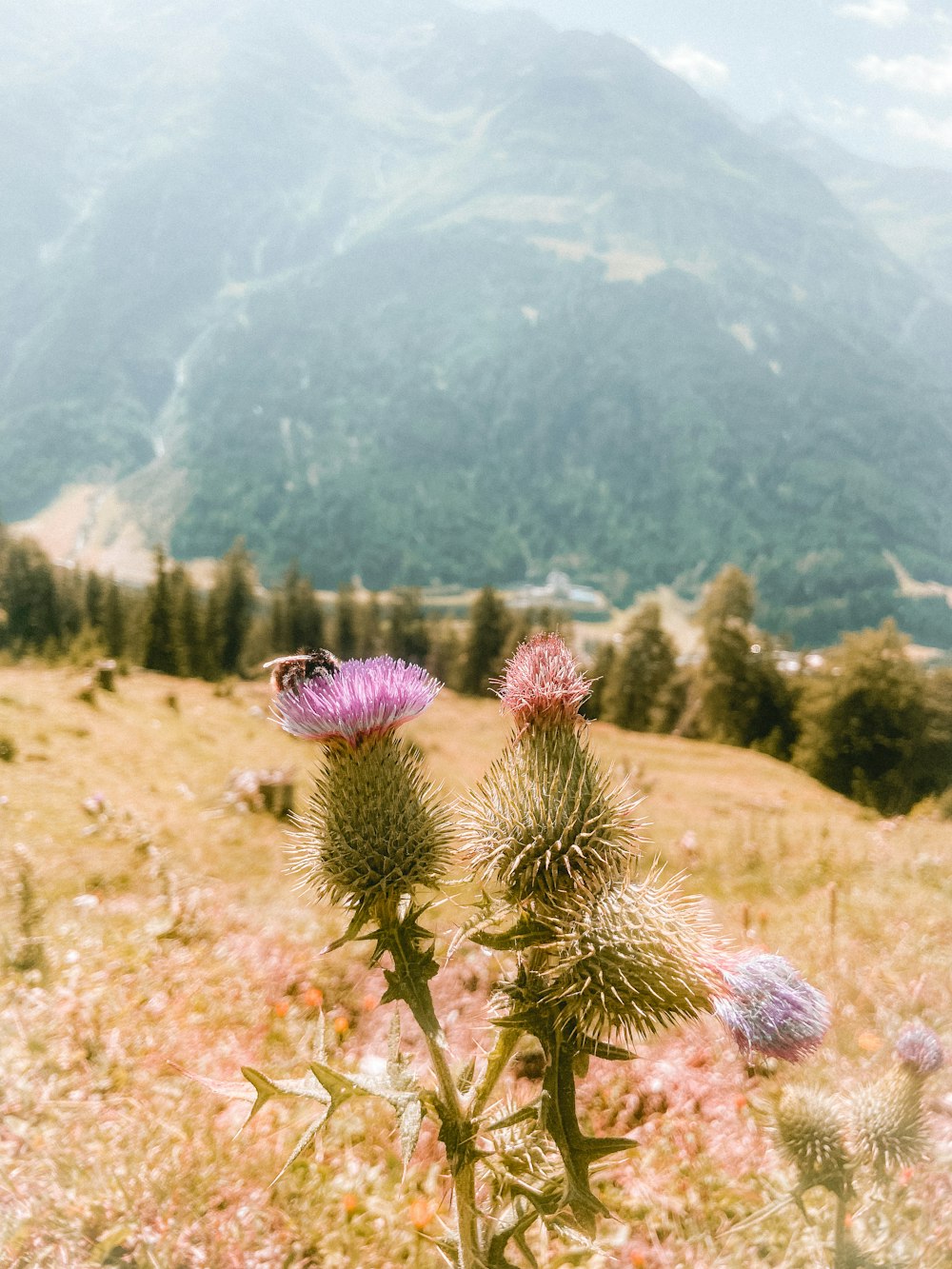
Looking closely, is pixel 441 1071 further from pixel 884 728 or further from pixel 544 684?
pixel 884 728

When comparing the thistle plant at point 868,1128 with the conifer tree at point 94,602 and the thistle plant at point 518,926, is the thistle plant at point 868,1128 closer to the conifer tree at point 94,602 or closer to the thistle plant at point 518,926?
the thistle plant at point 518,926

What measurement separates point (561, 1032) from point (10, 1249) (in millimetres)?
4188

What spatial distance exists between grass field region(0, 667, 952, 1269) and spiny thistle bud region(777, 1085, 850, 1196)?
28 cm

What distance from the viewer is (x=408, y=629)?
83.3 meters

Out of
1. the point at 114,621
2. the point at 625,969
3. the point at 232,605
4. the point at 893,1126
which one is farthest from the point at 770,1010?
the point at 114,621

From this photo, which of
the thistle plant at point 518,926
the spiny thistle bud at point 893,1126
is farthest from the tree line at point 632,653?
the spiny thistle bud at point 893,1126

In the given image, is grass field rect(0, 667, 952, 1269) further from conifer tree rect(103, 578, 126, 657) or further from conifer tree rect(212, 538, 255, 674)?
conifer tree rect(103, 578, 126, 657)

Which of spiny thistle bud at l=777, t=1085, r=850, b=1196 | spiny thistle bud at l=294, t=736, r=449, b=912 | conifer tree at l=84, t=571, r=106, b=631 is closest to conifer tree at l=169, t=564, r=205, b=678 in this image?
conifer tree at l=84, t=571, r=106, b=631

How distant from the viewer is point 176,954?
833 centimetres

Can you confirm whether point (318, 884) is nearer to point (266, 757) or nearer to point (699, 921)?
point (699, 921)

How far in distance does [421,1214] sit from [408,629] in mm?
78691

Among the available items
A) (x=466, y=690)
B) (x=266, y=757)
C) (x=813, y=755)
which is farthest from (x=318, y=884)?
(x=466, y=690)

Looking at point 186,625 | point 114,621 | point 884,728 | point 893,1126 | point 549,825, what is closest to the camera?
point 549,825

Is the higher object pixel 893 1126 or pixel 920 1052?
pixel 920 1052
